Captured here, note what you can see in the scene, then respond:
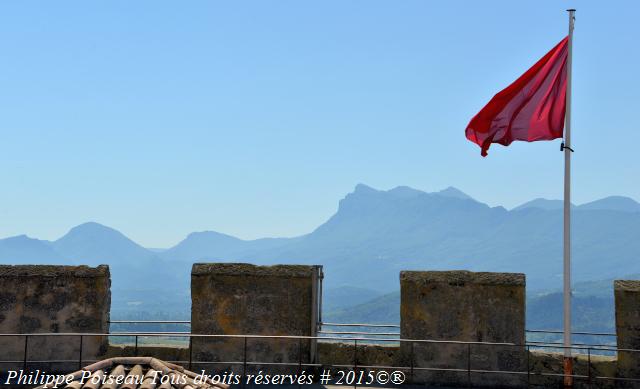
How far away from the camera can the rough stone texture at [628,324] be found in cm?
1650

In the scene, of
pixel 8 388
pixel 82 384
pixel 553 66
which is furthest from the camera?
pixel 553 66

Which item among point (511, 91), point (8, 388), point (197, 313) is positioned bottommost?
point (8, 388)

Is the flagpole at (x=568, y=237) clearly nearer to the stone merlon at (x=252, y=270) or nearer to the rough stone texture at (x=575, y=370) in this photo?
the rough stone texture at (x=575, y=370)

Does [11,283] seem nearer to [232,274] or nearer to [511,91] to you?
[232,274]

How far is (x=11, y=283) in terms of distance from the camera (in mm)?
17500

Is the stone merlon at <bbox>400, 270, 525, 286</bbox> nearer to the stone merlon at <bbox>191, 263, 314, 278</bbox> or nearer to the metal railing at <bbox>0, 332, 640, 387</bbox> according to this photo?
the metal railing at <bbox>0, 332, 640, 387</bbox>

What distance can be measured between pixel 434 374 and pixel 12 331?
779 centimetres

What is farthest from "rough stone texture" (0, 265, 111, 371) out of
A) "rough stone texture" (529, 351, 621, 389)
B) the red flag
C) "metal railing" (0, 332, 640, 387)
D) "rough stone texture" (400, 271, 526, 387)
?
"rough stone texture" (529, 351, 621, 389)

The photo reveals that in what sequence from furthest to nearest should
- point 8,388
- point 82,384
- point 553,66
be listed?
point 553,66, point 8,388, point 82,384

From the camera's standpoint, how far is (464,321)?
1692 cm

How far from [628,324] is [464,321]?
2.85 metres

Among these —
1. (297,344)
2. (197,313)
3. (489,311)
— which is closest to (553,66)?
(489,311)

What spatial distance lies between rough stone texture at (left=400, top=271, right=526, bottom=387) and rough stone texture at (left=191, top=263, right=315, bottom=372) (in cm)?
188

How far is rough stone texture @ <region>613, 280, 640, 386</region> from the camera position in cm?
1650
